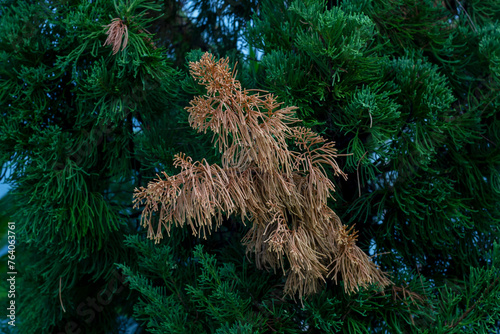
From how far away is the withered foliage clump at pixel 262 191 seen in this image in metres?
0.68

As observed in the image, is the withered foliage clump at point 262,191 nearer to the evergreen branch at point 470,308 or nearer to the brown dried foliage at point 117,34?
the evergreen branch at point 470,308

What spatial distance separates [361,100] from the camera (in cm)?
81

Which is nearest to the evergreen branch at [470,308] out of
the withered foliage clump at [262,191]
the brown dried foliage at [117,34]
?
the withered foliage clump at [262,191]

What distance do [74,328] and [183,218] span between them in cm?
70

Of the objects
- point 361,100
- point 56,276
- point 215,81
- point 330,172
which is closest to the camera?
point 215,81

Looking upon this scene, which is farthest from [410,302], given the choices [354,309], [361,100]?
[361,100]

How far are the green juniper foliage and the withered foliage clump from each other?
10 centimetres

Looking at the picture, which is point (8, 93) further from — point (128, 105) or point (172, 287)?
point (172, 287)

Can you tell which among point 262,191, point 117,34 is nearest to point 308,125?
point 262,191

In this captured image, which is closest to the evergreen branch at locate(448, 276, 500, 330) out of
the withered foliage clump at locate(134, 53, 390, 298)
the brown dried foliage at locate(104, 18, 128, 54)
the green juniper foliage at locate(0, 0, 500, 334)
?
the green juniper foliage at locate(0, 0, 500, 334)

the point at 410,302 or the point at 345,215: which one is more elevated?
the point at 345,215

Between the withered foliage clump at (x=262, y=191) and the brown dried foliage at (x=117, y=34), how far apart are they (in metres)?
0.24

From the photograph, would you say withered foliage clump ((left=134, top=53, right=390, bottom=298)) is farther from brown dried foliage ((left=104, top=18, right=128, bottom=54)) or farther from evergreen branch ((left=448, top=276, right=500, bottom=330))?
brown dried foliage ((left=104, top=18, right=128, bottom=54))

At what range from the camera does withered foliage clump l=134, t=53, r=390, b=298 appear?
677mm
